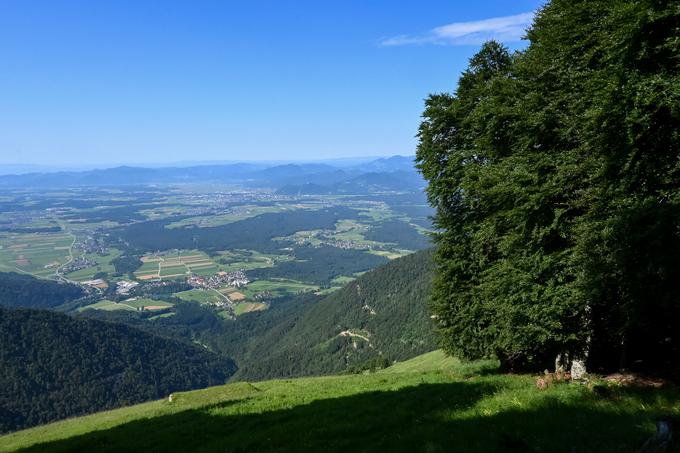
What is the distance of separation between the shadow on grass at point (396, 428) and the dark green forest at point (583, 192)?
382 centimetres

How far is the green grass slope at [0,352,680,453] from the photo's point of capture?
34.4 ft

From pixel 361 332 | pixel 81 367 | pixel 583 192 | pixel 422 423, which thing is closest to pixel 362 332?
pixel 361 332

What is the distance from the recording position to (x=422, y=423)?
13.1 meters

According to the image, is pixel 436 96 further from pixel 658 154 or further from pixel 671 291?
pixel 671 291

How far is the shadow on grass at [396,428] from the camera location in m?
10.3

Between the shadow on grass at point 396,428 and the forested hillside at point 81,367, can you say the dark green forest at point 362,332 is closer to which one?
the forested hillside at point 81,367

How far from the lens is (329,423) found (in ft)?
48.0

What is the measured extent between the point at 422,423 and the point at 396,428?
788 mm

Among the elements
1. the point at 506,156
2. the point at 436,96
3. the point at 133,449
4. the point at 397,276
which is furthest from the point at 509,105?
the point at 397,276

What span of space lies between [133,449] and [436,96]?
24.0 meters

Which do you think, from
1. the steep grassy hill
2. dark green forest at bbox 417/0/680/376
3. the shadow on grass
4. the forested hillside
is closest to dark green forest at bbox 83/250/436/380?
the steep grassy hill

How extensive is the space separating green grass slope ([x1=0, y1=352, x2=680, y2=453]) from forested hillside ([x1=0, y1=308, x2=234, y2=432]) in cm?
12181

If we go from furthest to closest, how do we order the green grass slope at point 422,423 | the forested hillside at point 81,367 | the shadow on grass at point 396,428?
the forested hillside at point 81,367, the green grass slope at point 422,423, the shadow on grass at point 396,428

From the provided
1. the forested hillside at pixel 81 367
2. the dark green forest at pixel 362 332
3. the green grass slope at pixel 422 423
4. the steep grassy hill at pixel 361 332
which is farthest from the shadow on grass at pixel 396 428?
the forested hillside at pixel 81 367
